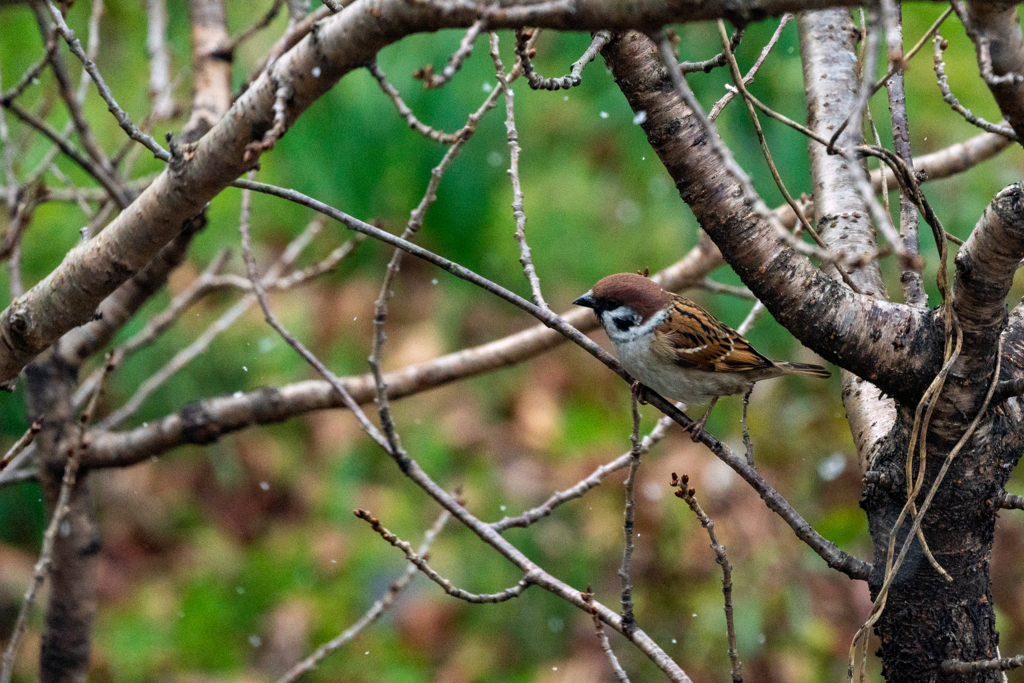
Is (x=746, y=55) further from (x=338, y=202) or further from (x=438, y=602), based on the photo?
(x=438, y=602)

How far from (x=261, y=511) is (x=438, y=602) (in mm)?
1564

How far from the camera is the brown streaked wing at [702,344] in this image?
102 inches

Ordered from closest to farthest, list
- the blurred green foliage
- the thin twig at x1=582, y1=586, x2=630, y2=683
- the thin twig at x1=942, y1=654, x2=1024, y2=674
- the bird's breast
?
the thin twig at x1=942, y1=654, x2=1024, y2=674 < the thin twig at x1=582, y1=586, x2=630, y2=683 < the bird's breast < the blurred green foliage

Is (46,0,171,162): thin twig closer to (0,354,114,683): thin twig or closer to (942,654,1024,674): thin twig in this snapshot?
(0,354,114,683): thin twig

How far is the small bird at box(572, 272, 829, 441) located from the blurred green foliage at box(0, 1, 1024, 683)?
125 centimetres

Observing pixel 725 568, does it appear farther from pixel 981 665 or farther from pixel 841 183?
pixel 841 183

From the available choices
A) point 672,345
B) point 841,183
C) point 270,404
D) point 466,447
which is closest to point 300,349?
point 270,404

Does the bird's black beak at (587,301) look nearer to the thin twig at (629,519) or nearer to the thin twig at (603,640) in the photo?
the thin twig at (629,519)

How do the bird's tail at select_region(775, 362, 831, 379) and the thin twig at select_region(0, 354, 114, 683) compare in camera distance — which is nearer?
the thin twig at select_region(0, 354, 114, 683)

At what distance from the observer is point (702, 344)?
268 centimetres

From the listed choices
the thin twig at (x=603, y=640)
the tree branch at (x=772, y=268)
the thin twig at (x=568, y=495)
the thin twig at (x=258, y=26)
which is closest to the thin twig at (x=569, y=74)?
the tree branch at (x=772, y=268)

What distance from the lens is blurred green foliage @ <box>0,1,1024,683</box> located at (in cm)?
434

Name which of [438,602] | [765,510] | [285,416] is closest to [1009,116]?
[285,416]

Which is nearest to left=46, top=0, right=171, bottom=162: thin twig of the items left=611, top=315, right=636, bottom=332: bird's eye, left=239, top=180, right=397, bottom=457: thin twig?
left=239, top=180, right=397, bottom=457: thin twig
